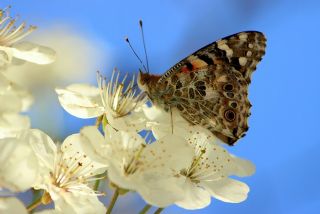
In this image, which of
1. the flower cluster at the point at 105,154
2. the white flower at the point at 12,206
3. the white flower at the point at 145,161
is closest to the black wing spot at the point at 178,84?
the flower cluster at the point at 105,154

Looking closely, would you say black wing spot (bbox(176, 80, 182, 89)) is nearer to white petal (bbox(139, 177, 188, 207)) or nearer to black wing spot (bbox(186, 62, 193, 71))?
black wing spot (bbox(186, 62, 193, 71))

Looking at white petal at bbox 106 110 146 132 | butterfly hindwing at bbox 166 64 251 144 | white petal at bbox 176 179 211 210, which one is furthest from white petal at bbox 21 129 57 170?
butterfly hindwing at bbox 166 64 251 144

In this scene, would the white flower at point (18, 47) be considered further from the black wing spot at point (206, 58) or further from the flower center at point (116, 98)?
the black wing spot at point (206, 58)

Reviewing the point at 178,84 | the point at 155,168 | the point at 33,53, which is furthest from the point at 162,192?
the point at 178,84

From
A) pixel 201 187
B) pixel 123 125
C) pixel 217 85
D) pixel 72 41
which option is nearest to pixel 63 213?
pixel 123 125

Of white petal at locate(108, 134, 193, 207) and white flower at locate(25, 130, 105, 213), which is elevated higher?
white petal at locate(108, 134, 193, 207)

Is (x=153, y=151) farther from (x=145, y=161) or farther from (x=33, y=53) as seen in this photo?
(x=33, y=53)
